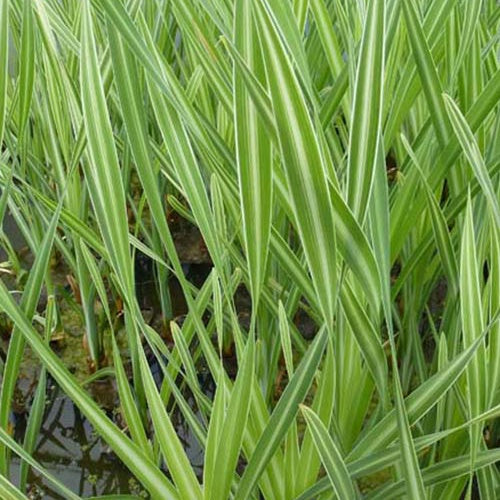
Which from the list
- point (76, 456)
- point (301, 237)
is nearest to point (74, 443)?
point (76, 456)

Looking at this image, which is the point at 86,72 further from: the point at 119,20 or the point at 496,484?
the point at 496,484

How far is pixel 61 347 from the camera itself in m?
1.16

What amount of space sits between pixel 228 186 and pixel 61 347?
1.91ft

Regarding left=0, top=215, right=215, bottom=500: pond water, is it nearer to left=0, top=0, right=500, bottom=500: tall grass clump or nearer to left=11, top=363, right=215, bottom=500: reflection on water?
left=11, top=363, right=215, bottom=500: reflection on water

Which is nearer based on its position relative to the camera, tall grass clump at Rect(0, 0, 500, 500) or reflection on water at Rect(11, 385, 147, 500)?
tall grass clump at Rect(0, 0, 500, 500)

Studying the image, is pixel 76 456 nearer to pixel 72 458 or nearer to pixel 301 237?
pixel 72 458

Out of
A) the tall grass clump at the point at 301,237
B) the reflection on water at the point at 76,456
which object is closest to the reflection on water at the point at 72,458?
the reflection on water at the point at 76,456

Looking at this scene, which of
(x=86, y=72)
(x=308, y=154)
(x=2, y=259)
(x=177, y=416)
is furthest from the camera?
(x=2, y=259)

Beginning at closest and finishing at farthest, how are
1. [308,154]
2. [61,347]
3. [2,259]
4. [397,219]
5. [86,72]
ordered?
[308,154] < [86,72] < [397,219] < [61,347] < [2,259]

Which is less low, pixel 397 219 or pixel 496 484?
pixel 397 219

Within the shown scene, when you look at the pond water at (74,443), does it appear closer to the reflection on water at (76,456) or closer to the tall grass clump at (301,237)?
the reflection on water at (76,456)

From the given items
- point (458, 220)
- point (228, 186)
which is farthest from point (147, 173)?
point (458, 220)

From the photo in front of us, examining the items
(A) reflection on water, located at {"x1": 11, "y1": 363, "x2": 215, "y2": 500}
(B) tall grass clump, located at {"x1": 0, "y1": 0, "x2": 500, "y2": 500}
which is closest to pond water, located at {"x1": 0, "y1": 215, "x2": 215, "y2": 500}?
(A) reflection on water, located at {"x1": 11, "y1": 363, "x2": 215, "y2": 500}

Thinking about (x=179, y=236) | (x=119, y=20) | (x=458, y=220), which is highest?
(x=119, y=20)
